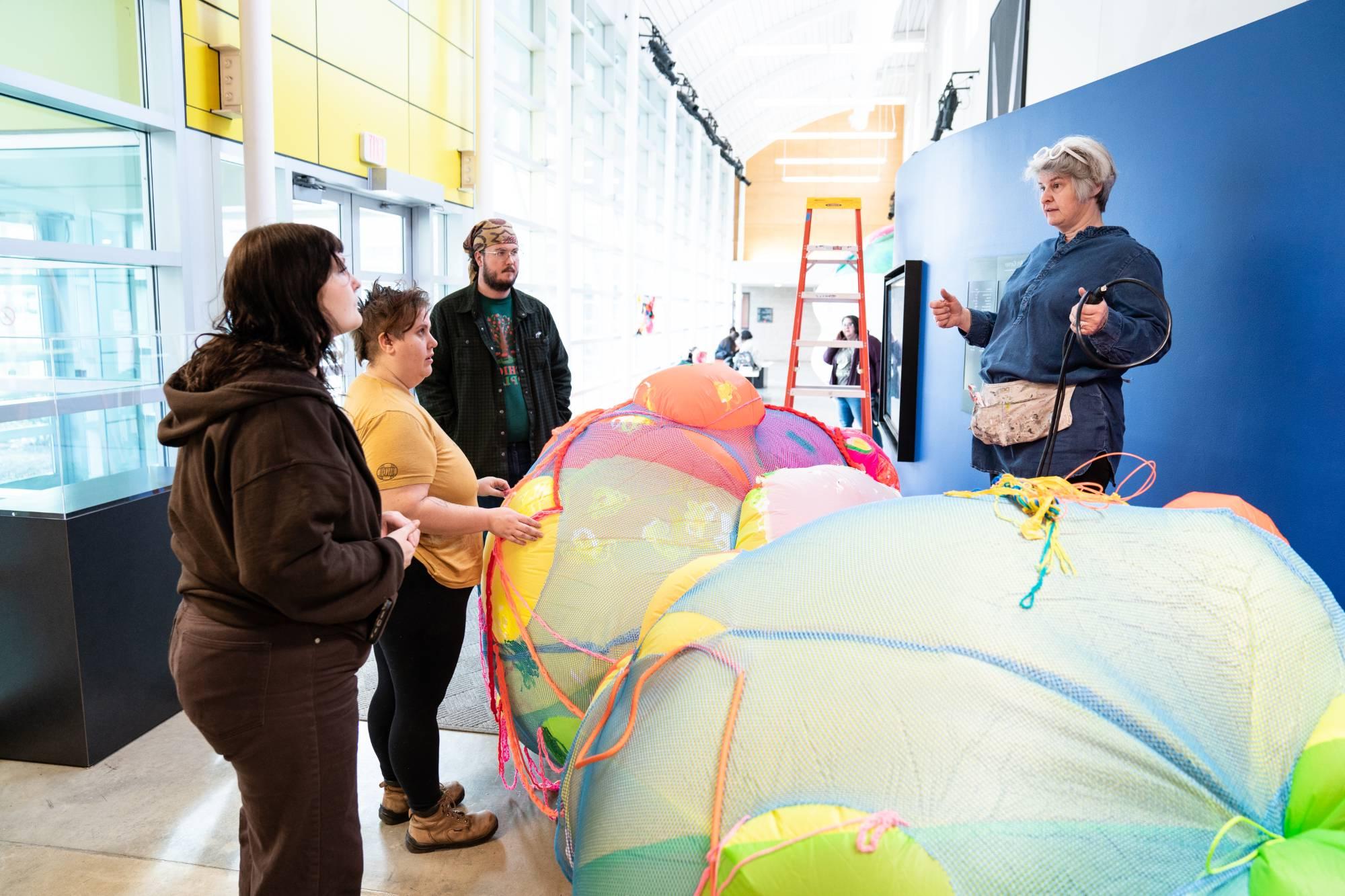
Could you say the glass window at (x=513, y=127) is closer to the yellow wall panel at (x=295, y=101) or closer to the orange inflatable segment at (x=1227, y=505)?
the yellow wall panel at (x=295, y=101)

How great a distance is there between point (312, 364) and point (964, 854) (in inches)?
45.5

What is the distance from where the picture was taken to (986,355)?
7.07 feet

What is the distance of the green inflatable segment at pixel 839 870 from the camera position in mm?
821

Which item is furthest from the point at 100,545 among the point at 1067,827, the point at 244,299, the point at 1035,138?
the point at 1035,138

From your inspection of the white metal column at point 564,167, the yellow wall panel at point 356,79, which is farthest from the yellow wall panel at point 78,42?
the white metal column at point 564,167

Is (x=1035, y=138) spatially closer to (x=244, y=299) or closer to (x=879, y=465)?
(x=879, y=465)

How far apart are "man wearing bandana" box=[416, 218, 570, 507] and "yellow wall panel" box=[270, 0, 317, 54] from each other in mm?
2224

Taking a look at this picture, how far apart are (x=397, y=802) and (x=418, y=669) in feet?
1.80

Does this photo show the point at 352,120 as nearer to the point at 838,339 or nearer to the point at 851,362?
the point at 838,339

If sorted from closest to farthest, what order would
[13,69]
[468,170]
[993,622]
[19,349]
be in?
[993,622] → [19,349] → [13,69] → [468,170]

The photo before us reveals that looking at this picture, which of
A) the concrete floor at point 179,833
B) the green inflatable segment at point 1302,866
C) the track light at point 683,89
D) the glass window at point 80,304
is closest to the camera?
the green inflatable segment at point 1302,866

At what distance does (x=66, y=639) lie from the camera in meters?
2.64

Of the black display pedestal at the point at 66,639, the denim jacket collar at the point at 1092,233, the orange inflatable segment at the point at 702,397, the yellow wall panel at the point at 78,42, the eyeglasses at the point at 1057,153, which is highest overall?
the yellow wall panel at the point at 78,42

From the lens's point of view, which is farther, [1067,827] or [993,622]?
[993,622]
